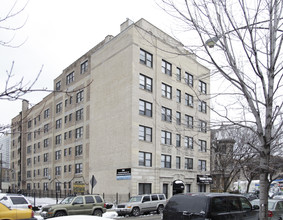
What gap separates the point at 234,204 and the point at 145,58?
29.7 m

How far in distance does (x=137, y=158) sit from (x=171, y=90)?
10.8 metres

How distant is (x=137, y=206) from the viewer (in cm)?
2458

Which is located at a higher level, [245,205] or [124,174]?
[245,205]

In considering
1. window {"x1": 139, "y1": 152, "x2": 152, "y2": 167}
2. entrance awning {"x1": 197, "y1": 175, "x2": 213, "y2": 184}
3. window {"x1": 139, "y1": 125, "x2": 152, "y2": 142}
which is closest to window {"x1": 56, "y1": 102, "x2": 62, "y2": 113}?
window {"x1": 139, "y1": 125, "x2": 152, "y2": 142}

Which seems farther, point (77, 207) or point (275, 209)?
point (77, 207)

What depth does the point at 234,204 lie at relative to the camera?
10359 mm

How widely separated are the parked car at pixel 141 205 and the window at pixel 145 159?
9.38 metres

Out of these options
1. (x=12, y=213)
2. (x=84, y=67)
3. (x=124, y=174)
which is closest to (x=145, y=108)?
(x=124, y=174)

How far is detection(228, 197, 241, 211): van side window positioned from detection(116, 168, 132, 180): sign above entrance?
80.2 ft

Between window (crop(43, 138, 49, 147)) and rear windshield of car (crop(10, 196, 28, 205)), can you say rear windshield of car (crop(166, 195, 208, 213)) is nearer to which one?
rear windshield of car (crop(10, 196, 28, 205))

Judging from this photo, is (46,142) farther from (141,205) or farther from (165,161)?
(141,205)

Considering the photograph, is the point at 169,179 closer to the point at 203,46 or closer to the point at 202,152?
the point at 202,152

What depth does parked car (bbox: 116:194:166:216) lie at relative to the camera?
24.0 meters

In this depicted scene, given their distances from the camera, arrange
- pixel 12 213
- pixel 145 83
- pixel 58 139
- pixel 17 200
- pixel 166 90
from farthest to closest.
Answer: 1. pixel 58 139
2. pixel 166 90
3. pixel 145 83
4. pixel 17 200
5. pixel 12 213
